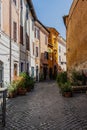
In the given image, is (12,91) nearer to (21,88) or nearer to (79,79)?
(21,88)

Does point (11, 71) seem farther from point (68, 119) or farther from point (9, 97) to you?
point (68, 119)

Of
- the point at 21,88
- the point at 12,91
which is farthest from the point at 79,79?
the point at 12,91

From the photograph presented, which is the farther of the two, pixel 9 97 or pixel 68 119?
pixel 9 97

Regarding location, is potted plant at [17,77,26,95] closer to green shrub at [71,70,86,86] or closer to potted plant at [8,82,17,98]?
potted plant at [8,82,17,98]

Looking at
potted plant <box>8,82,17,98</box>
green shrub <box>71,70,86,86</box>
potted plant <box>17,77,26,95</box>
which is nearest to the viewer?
potted plant <box>8,82,17,98</box>

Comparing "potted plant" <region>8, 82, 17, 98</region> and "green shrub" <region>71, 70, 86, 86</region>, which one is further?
"green shrub" <region>71, 70, 86, 86</region>

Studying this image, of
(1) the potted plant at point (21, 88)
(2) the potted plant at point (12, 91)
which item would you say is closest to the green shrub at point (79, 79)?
(1) the potted plant at point (21, 88)

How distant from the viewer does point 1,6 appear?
17.1 m

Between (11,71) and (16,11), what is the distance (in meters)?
5.09

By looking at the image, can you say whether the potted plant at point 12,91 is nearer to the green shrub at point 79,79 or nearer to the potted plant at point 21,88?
the potted plant at point 21,88

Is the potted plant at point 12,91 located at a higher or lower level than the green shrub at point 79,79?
lower

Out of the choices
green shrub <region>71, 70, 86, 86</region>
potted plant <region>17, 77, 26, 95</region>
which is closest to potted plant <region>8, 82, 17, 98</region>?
potted plant <region>17, 77, 26, 95</region>

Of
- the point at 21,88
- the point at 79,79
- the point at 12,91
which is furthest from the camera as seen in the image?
the point at 79,79

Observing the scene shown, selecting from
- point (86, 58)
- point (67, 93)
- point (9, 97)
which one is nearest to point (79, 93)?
point (67, 93)
